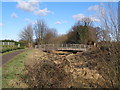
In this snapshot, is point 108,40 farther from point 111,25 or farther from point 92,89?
point 92,89

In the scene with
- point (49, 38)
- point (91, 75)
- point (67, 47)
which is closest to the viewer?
point (91, 75)

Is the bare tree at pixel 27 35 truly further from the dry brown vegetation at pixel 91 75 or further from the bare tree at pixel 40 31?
the dry brown vegetation at pixel 91 75

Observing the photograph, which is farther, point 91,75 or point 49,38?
point 49,38

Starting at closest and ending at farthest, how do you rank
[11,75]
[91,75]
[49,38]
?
[11,75] < [91,75] < [49,38]

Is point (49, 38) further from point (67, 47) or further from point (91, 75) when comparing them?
point (91, 75)

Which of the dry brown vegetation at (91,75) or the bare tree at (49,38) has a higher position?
the bare tree at (49,38)

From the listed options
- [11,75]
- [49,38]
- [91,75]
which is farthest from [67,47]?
[11,75]

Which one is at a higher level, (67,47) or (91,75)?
(67,47)

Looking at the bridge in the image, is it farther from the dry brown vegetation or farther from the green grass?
the green grass

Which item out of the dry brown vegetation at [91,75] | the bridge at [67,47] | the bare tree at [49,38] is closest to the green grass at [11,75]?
the dry brown vegetation at [91,75]

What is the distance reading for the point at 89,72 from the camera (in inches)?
461

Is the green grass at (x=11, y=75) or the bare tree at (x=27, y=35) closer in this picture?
the green grass at (x=11, y=75)

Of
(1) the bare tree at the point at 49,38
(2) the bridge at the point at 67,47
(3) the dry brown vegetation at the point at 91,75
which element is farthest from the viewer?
(1) the bare tree at the point at 49,38

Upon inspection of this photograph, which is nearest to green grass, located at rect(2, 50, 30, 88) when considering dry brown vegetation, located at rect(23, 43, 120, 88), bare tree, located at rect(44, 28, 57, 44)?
dry brown vegetation, located at rect(23, 43, 120, 88)
